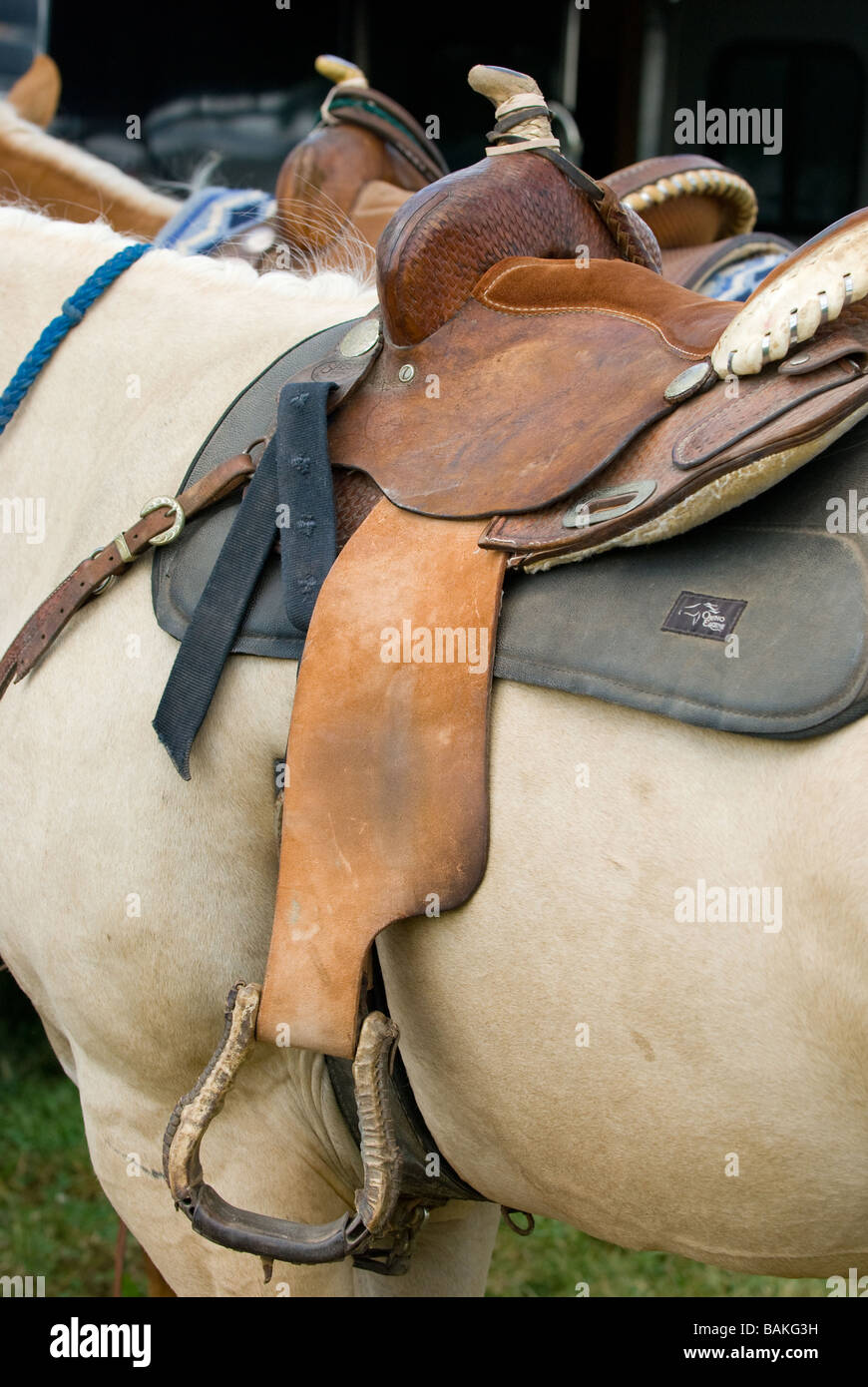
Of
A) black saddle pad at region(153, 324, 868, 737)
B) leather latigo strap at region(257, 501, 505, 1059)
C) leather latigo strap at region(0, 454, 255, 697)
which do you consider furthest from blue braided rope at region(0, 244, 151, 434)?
black saddle pad at region(153, 324, 868, 737)

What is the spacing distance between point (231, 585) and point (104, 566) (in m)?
0.21

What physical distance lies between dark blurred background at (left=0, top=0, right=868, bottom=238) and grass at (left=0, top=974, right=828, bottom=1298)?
11.9 ft

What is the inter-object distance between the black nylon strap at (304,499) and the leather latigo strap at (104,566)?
0.26 feet

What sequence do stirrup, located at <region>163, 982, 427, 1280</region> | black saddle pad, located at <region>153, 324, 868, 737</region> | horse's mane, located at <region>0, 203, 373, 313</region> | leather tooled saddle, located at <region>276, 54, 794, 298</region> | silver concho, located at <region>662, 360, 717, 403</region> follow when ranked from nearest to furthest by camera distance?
black saddle pad, located at <region>153, 324, 868, 737</region> < silver concho, located at <region>662, 360, 717, 403</region> < stirrup, located at <region>163, 982, 427, 1280</region> < horse's mane, located at <region>0, 203, 373, 313</region> < leather tooled saddle, located at <region>276, 54, 794, 298</region>

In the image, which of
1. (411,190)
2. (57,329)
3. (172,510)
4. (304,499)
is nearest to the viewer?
(304,499)

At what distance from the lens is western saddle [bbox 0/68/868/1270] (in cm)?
107

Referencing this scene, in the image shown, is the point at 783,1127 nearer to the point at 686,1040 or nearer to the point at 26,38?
the point at 686,1040

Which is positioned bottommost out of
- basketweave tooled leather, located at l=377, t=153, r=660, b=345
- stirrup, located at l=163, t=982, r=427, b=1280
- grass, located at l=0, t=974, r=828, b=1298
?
grass, located at l=0, t=974, r=828, b=1298

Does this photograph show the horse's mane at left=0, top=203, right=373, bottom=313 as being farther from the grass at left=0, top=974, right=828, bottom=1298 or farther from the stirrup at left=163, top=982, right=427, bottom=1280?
the grass at left=0, top=974, right=828, bottom=1298

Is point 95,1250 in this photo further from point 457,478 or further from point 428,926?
point 457,478

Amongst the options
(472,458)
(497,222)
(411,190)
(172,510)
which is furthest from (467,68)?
(472,458)

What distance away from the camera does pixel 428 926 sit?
47.9 inches

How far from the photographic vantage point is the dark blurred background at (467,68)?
16.5 feet

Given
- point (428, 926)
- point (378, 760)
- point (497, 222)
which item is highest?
point (497, 222)
